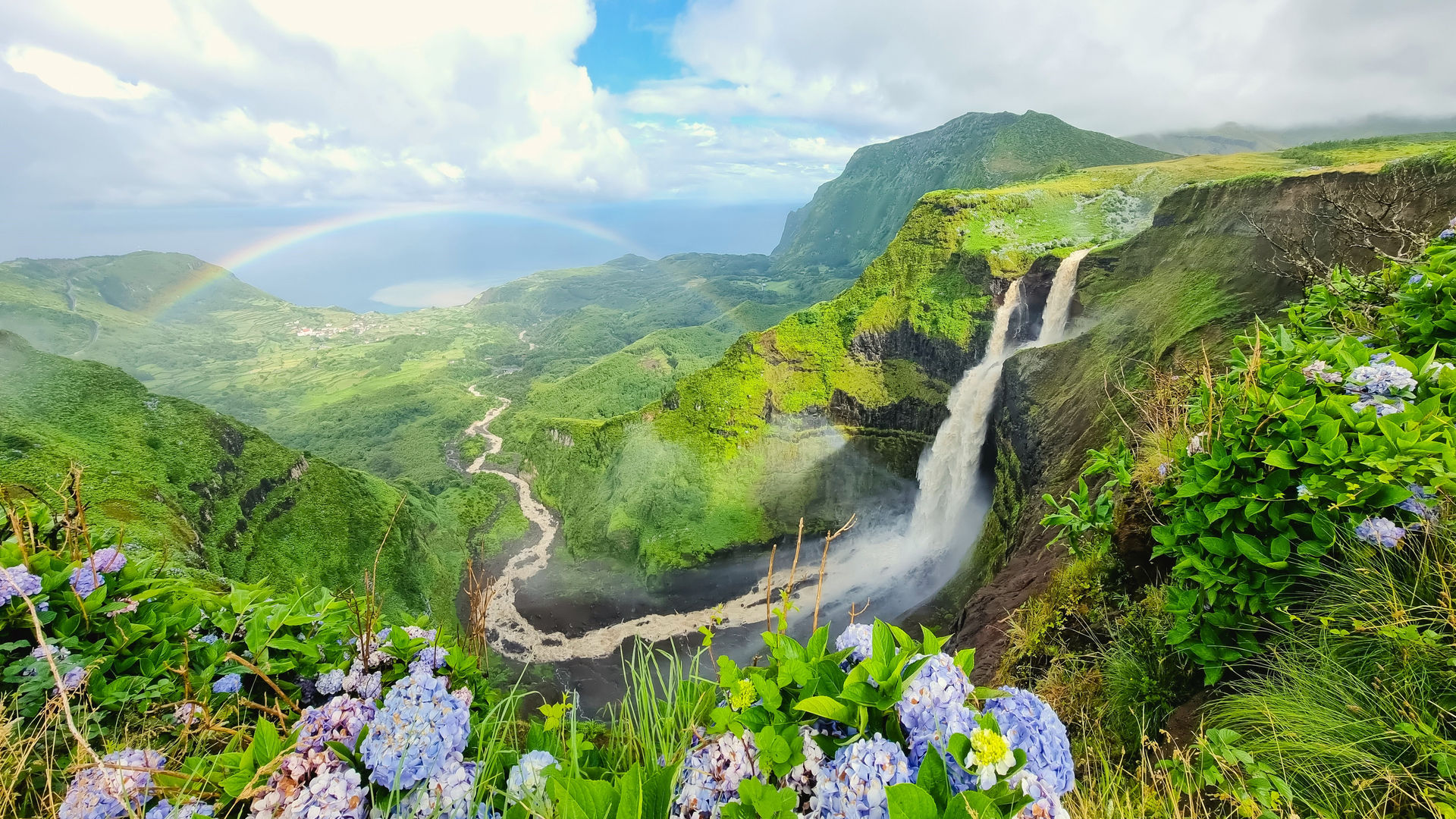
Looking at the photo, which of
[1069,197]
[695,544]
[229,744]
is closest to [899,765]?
[229,744]

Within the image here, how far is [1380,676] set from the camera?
2.47 m

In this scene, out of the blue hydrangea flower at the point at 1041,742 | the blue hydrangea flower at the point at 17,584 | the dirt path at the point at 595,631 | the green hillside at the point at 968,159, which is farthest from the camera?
the green hillside at the point at 968,159

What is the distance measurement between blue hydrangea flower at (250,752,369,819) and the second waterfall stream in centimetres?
2659

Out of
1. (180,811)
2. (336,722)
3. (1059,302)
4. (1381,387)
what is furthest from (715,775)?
(1059,302)

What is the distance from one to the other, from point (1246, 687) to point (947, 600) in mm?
25742

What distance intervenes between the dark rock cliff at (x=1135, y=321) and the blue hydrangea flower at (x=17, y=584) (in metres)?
8.74

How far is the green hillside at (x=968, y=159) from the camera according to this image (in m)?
110

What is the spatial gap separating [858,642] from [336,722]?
1999mm

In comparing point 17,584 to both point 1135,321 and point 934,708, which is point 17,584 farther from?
point 1135,321

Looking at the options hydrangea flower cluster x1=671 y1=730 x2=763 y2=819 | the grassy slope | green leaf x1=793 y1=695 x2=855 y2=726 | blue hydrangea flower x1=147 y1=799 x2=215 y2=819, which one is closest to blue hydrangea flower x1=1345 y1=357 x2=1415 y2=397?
green leaf x1=793 y1=695 x2=855 y2=726

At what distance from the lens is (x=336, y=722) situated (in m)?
2.00

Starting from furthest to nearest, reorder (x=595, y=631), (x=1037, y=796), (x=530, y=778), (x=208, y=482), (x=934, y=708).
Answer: (x=208, y=482), (x=595, y=631), (x=530, y=778), (x=934, y=708), (x=1037, y=796)

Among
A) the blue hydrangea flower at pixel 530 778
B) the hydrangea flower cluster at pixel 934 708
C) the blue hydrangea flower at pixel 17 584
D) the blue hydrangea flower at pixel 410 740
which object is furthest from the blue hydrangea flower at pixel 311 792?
the blue hydrangea flower at pixel 17 584

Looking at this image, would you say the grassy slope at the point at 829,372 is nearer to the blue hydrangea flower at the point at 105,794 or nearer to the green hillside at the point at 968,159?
the blue hydrangea flower at the point at 105,794
